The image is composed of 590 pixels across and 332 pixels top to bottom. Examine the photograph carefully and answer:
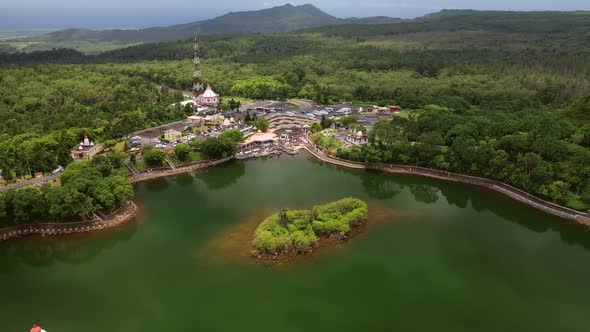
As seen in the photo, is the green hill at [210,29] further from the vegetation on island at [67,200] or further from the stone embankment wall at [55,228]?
the stone embankment wall at [55,228]

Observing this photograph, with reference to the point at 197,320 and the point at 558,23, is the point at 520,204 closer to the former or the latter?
the point at 197,320

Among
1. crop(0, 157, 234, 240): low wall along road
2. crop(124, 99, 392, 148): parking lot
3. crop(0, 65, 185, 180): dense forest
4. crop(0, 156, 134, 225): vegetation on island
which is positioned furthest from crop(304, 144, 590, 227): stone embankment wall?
crop(0, 65, 185, 180): dense forest

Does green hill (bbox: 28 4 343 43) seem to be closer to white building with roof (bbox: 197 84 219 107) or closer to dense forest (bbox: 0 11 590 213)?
dense forest (bbox: 0 11 590 213)

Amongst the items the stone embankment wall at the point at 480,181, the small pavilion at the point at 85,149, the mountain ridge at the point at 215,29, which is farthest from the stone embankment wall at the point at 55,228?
the mountain ridge at the point at 215,29

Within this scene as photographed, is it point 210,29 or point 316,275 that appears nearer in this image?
point 316,275

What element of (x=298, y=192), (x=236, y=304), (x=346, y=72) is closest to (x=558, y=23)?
(x=346, y=72)

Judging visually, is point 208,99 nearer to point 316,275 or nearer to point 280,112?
point 280,112

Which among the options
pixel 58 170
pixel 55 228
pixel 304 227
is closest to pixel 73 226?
pixel 55 228

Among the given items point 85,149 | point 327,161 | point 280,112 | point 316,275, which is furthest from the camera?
point 280,112

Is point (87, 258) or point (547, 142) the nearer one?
point (87, 258)
